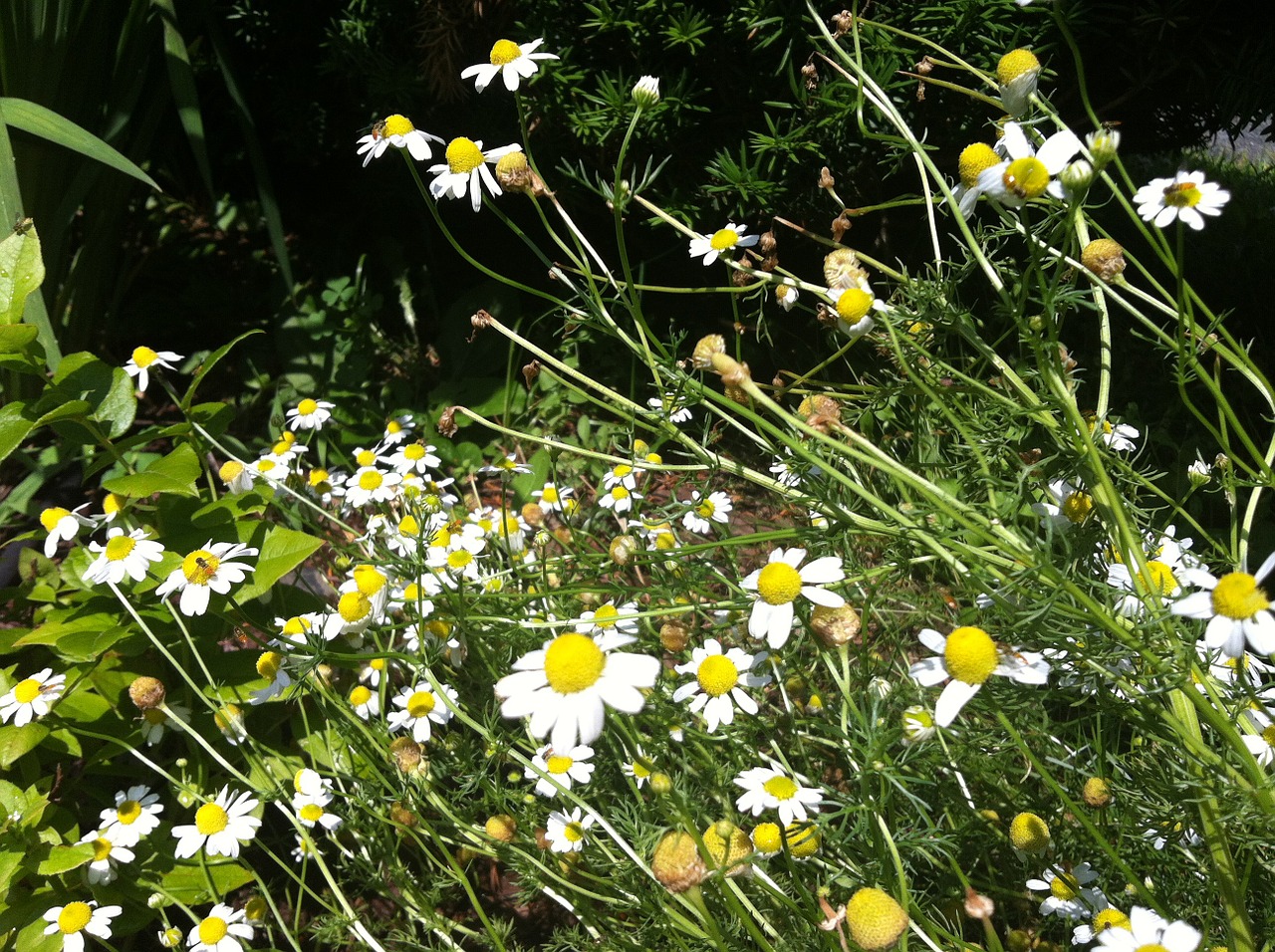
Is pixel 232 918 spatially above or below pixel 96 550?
below

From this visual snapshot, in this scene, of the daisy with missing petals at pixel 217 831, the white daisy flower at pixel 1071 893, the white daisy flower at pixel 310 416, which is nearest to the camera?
the white daisy flower at pixel 1071 893

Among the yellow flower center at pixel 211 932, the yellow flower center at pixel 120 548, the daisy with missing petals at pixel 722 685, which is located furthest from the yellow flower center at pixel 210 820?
the daisy with missing petals at pixel 722 685

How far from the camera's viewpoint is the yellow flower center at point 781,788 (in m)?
0.93

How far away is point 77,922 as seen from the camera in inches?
44.8

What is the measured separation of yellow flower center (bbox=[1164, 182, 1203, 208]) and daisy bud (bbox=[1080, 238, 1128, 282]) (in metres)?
0.07

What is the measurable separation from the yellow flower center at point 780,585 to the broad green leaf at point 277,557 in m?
0.75

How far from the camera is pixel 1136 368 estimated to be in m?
2.17

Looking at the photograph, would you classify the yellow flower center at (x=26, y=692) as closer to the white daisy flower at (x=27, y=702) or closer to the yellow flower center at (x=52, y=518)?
the white daisy flower at (x=27, y=702)

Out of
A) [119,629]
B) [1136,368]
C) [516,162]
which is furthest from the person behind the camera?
[1136,368]

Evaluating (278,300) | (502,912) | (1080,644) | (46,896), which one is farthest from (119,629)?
(278,300)

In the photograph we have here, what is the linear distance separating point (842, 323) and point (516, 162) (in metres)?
0.41

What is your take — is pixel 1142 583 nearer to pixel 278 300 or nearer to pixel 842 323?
pixel 842 323

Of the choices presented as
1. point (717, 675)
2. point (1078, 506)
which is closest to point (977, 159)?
point (1078, 506)

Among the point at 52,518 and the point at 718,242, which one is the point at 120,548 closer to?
the point at 52,518
